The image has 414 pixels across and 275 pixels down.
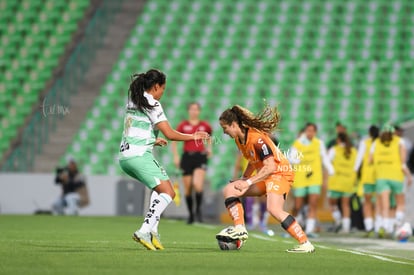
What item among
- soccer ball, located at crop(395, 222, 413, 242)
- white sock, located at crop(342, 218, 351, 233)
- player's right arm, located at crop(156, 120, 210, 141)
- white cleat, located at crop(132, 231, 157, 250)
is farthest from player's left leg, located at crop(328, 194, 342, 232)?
white cleat, located at crop(132, 231, 157, 250)

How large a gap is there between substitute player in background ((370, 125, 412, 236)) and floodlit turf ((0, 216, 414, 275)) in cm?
424

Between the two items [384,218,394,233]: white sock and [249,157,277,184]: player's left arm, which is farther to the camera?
[384,218,394,233]: white sock

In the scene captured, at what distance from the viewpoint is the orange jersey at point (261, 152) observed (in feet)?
35.3

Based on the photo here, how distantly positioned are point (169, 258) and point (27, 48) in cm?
1996

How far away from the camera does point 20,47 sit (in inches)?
1128

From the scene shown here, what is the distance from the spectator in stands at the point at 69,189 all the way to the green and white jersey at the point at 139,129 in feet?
42.1

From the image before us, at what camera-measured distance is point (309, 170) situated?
16812 millimetres

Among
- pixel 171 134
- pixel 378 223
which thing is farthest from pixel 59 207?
pixel 171 134

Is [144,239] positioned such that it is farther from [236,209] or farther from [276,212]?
[276,212]

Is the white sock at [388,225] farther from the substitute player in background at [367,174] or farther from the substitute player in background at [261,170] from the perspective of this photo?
the substitute player in background at [261,170]

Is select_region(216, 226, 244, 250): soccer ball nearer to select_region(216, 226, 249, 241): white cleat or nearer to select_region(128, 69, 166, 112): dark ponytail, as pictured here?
select_region(216, 226, 249, 241): white cleat

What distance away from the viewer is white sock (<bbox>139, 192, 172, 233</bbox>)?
1041 cm

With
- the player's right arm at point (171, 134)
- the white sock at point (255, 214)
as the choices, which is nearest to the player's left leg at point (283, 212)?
the player's right arm at point (171, 134)

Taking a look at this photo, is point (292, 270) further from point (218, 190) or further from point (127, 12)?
point (127, 12)
